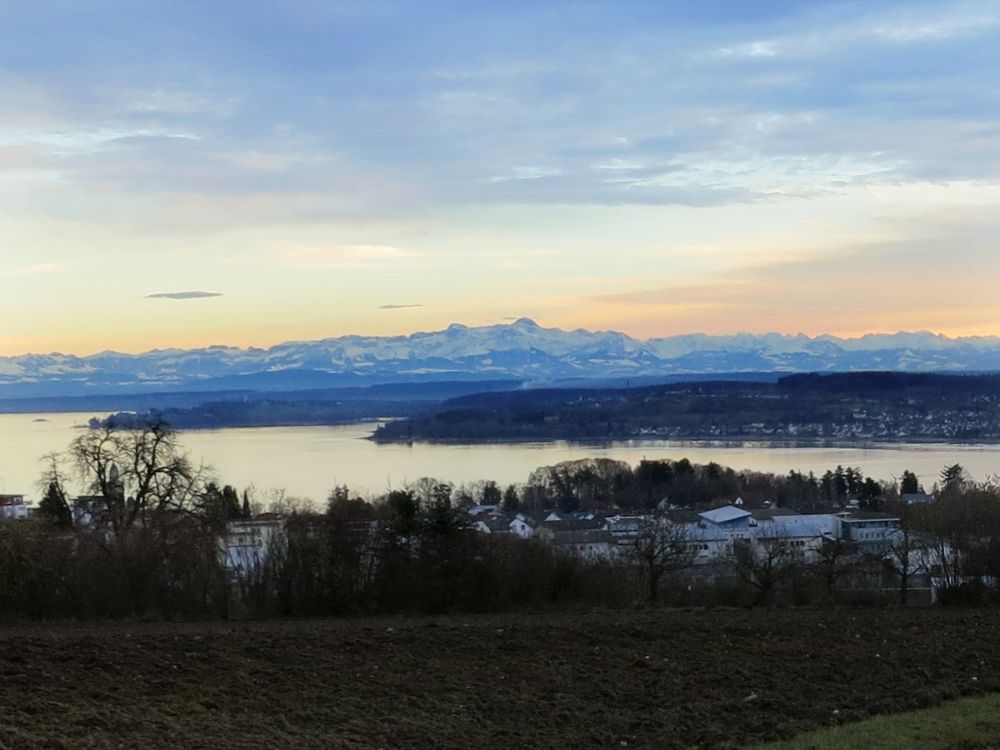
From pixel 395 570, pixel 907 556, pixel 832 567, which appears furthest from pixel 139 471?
pixel 907 556

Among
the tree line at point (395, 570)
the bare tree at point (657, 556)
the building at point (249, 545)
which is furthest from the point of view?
the bare tree at point (657, 556)

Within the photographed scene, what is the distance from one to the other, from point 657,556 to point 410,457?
2249 inches

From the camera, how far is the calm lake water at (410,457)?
184 ft

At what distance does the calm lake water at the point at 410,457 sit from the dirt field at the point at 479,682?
35.1 meters

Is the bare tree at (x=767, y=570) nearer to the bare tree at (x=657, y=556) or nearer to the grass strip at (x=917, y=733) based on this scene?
the bare tree at (x=657, y=556)

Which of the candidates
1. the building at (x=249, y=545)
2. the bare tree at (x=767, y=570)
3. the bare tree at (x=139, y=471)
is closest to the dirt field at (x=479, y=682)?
the bare tree at (x=767, y=570)

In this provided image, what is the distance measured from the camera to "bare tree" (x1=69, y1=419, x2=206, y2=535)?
23484mm

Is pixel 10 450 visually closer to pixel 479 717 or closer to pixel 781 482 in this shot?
pixel 781 482

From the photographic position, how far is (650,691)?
8359 millimetres

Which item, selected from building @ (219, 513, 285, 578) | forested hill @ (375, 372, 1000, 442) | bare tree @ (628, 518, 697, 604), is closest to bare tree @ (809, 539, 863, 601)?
bare tree @ (628, 518, 697, 604)

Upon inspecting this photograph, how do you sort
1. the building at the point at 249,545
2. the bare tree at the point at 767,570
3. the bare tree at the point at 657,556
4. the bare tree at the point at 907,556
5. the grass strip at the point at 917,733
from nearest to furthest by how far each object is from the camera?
the grass strip at the point at 917,733
the bare tree at the point at 767,570
the building at the point at 249,545
the bare tree at the point at 907,556
the bare tree at the point at 657,556

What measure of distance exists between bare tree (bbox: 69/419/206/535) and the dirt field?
12241 mm

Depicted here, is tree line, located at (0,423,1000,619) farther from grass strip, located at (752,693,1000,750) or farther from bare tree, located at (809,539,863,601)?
grass strip, located at (752,693,1000,750)

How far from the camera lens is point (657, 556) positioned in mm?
18234
